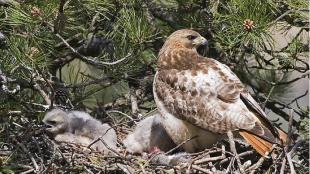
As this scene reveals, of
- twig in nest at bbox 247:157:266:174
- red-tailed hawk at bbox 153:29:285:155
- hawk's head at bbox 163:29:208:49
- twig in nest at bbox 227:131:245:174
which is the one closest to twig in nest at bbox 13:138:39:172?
red-tailed hawk at bbox 153:29:285:155

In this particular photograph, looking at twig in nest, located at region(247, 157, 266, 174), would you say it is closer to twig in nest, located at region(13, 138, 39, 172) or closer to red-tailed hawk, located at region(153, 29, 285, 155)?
red-tailed hawk, located at region(153, 29, 285, 155)

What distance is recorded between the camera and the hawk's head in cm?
632

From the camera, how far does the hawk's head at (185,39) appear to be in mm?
6316

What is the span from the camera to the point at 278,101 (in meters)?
7.05

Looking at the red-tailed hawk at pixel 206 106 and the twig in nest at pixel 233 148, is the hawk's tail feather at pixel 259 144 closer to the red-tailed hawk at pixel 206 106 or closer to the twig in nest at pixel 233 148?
the red-tailed hawk at pixel 206 106

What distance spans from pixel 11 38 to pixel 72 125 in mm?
830

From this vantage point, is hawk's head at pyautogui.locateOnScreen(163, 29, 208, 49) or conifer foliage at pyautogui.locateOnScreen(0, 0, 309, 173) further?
hawk's head at pyautogui.locateOnScreen(163, 29, 208, 49)

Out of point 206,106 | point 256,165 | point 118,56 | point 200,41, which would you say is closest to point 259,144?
point 256,165

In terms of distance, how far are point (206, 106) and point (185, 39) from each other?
73 cm

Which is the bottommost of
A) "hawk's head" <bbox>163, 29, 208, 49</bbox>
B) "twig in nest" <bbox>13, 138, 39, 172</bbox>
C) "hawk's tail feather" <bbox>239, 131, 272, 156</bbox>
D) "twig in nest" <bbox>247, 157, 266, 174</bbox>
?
"twig in nest" <bbox>247, 157, 266, 174</bbox>

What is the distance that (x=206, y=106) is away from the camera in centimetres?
582

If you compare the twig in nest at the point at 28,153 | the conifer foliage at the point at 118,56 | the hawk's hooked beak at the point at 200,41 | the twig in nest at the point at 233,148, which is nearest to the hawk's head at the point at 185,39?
the hawk's hooked beak at the point at 200,41

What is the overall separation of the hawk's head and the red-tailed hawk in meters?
0.16

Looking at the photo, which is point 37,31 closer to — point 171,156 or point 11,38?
point 11,38
